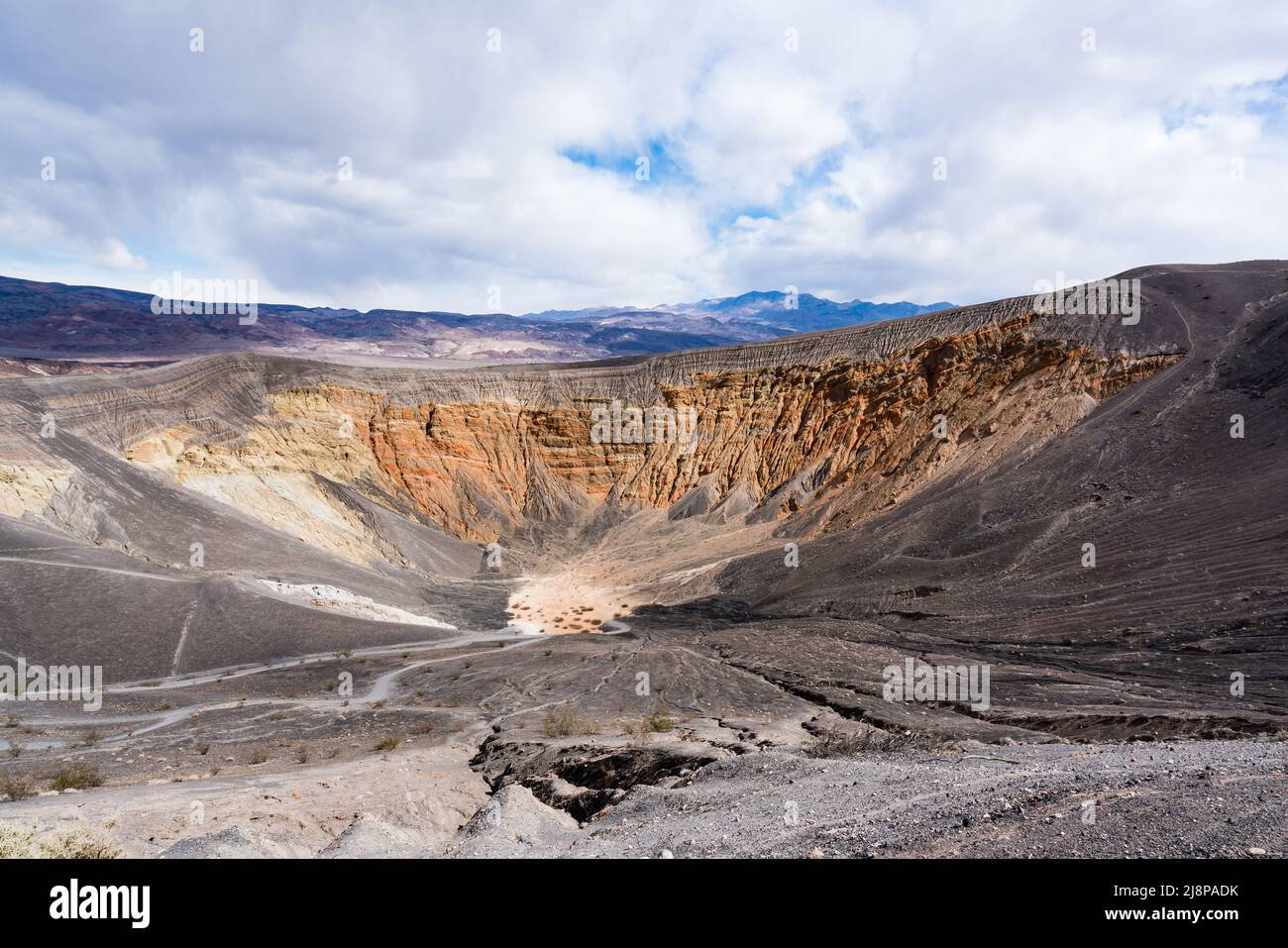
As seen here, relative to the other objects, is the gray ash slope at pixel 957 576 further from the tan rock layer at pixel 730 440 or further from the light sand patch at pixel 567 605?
the tan rock layer at pixel 730 440

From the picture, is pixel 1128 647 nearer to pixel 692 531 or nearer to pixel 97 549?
pixel 692 531

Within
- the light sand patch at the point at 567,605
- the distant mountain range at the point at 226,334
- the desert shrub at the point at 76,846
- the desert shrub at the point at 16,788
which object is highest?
the distant mountain range at the point at 226,334

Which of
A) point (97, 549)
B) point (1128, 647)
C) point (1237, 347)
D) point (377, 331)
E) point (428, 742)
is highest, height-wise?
point (377, 331)

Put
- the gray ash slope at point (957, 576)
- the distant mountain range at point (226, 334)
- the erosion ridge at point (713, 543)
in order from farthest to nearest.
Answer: the distant mountain range at point (226, 334), the gray ash slope at point (957, 576), the erosion ridge at point (713, 543)

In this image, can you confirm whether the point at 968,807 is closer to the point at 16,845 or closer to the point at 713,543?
the point at 16,845

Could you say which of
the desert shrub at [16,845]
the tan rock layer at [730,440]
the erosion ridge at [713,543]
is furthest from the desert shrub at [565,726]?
the tan rock layer at [730,440]

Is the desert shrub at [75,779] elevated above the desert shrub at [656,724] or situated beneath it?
elevated above

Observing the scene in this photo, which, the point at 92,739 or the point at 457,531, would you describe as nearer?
the point at 92,739

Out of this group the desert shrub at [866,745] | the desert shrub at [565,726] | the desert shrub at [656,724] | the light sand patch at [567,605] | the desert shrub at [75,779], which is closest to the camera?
the desert shrub at [866,745]
